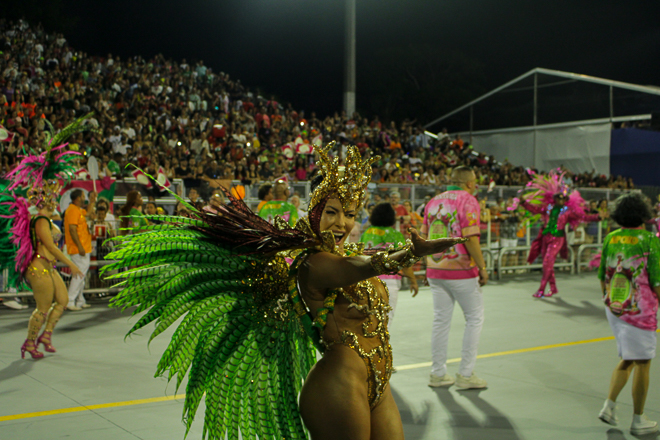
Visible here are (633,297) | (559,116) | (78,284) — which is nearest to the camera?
(633,297)

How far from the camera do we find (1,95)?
546 inches

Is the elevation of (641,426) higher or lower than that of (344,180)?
lower

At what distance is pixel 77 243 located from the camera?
29.0ft

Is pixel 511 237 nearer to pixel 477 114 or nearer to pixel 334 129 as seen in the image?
pixel 334 129

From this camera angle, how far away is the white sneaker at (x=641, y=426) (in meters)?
4.23

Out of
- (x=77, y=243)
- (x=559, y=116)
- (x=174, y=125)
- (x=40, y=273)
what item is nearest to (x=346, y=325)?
(x=40, y=273)

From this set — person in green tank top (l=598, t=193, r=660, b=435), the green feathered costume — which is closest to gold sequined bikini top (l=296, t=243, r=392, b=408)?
the green feathered costume

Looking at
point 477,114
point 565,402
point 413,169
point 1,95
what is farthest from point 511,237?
point 477,114

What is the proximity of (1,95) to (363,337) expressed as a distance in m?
14.1

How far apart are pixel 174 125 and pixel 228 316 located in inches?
588

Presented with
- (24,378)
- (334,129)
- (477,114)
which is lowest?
(24,378)

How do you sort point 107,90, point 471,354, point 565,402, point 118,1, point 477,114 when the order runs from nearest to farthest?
point 565,402, point 471,354, point 107,90, point 477,114, point 118,1

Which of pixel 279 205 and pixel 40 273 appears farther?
pixel 279 205

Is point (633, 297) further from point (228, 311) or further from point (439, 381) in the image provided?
point (228, 311)
